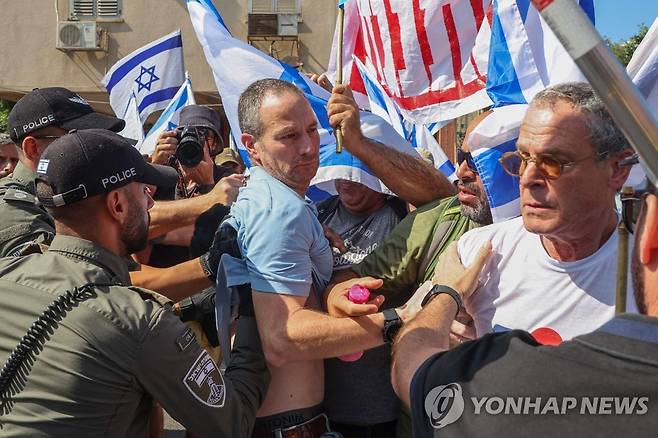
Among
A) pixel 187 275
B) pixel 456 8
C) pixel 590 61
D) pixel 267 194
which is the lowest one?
pixel 187 275

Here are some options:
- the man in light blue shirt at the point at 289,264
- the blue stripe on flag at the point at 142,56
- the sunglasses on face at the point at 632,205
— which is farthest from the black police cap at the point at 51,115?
the blue stripe on flag at the point at 142,56

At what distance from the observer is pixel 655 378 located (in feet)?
4.11

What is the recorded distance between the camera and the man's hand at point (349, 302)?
2.19 meters

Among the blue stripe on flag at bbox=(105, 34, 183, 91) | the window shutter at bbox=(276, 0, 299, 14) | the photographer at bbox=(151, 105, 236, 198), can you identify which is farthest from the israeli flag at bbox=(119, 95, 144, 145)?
the window shutter at bbox=(276, 0, 299, 14)

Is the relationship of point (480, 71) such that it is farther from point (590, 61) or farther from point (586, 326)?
point (590, 61)

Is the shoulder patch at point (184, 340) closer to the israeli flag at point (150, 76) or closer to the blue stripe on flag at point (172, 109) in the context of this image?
the blue stripe on flag at point (172, 109)

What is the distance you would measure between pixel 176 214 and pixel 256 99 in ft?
2.78

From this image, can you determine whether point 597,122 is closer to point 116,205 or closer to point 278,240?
point 278,240

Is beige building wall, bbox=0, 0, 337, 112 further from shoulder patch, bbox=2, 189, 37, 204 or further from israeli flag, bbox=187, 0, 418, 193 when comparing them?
shoulder patch, bbox=2, 189, 37, 204

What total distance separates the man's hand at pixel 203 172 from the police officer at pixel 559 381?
2586 mm

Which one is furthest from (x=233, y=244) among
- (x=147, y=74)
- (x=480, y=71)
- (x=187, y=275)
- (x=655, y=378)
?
(x=147, y=74)

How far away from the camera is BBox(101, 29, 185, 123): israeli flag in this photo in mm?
6773

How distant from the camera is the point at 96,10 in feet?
61.5

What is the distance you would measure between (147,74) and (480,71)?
3823 millimetres
